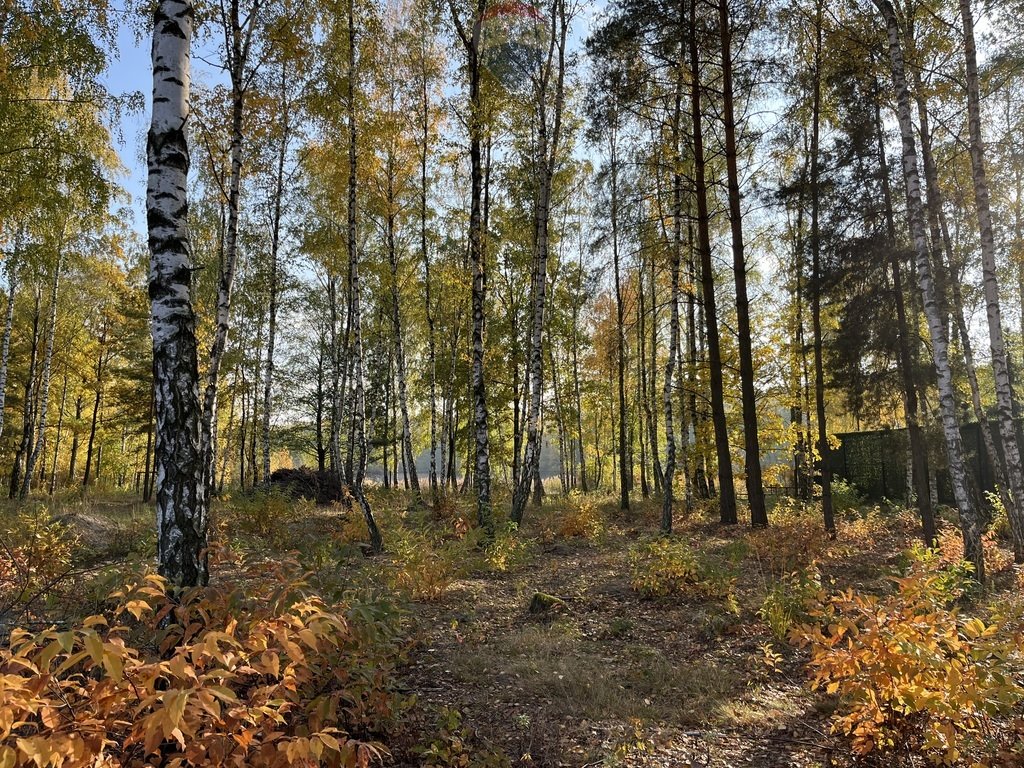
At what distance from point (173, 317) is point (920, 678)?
525 cm

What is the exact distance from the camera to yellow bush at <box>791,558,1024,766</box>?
279 centimetres

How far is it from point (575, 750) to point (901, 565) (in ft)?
19.8

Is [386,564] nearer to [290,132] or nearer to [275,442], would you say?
[290,132]

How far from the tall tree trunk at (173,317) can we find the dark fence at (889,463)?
13799mm

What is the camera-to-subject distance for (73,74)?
24.4ft

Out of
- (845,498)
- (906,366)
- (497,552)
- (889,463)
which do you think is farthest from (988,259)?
(889,463)

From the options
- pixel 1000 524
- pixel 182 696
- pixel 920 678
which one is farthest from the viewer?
pixel 1000 524

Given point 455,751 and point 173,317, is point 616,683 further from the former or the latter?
point 173,317

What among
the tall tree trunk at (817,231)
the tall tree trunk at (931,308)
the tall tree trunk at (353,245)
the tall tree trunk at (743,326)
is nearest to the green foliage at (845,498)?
the tall tree trunk at (817,231)

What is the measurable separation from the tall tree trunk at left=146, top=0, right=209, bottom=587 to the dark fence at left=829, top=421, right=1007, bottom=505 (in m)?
13.8

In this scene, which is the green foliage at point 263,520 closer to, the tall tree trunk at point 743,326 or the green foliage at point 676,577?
the green foliage at point 676,577

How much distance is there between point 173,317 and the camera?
3.82 m

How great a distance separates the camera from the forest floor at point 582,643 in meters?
3.55

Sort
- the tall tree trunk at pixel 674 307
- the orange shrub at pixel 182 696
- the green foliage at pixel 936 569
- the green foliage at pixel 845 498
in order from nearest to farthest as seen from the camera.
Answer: the orange shrub at pixel 182 696, the green foliage at pixel 936 569, the tall tree trunk at pixel 674 307, the green foliage at pixel 845 498
